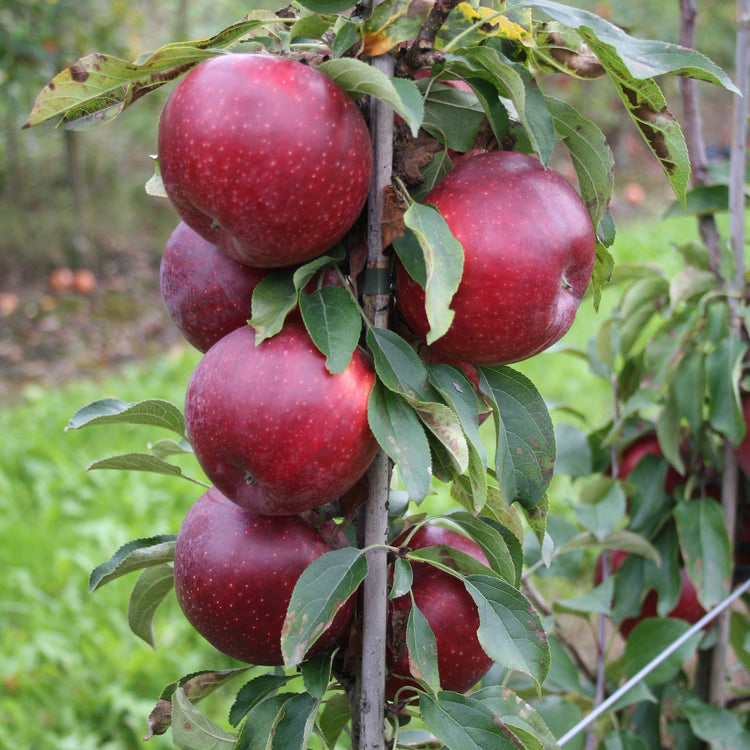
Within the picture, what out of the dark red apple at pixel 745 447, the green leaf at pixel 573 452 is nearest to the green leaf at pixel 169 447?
the green leaf at pixel 573 452

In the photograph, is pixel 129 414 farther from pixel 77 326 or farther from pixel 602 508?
pixel 77 326

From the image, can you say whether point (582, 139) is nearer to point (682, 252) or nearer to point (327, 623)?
point (327, 623)

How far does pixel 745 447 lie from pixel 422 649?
816mm

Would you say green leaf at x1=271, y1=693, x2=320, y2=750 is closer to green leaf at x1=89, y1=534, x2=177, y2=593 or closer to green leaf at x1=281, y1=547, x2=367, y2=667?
green leaf at x1=281, y1=547, x2=367, y2=667

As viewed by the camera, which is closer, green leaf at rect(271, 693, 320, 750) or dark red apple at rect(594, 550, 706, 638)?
green leaf at rect(271, 693, 320, 750)

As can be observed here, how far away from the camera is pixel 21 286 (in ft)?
17.9

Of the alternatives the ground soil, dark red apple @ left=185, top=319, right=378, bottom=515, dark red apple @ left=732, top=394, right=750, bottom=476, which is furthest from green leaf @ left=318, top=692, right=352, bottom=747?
the ground soil

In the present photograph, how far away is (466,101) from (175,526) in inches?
86.7

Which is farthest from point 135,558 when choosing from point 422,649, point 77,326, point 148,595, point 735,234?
point 77,326

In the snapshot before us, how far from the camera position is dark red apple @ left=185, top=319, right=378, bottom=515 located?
2.30 ft

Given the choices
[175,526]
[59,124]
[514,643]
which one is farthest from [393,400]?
[175,526]

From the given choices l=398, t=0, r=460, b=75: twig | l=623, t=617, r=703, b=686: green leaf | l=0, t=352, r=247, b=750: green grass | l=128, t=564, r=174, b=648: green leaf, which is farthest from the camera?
l=0, t=352, r=247, b=750: green grass

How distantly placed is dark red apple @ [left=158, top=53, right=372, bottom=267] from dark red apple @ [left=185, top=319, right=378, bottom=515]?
3.5 inches

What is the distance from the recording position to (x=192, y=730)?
2.56ft
